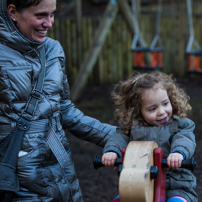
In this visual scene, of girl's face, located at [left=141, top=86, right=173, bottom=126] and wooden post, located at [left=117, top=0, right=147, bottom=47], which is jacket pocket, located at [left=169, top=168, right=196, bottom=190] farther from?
wooden post, located at [left=117, top=0, right=147, bottom=47]

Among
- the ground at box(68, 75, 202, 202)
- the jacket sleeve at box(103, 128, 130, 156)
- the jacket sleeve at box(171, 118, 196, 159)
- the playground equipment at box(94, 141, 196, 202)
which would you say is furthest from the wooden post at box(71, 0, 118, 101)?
the playground equipment at box(94, 141, 196, 202)

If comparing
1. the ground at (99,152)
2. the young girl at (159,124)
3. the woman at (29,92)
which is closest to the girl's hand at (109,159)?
the young girl at (159,124)

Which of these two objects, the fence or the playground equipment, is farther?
the fence

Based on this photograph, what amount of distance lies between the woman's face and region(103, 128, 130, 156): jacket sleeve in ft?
2.37

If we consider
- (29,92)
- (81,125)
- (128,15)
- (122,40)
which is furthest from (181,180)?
(122,40)

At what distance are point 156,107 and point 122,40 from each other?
914 cm

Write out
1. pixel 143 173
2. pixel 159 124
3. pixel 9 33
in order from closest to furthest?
pixel 143 173 < pixel 9 33 < pixel 159 124

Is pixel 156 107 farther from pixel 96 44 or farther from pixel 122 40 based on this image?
pixel 122 40

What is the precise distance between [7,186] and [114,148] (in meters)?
0.63

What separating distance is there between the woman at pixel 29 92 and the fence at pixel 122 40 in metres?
7.70

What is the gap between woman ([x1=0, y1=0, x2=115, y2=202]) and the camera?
222 centimetres

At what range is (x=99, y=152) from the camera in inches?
253

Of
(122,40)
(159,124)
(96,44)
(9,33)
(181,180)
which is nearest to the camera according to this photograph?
(9,33)

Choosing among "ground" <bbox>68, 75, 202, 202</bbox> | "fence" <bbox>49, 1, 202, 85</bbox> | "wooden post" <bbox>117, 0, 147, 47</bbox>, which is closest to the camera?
"ground" <bbox>68, 75, 202, 202</bbox>
